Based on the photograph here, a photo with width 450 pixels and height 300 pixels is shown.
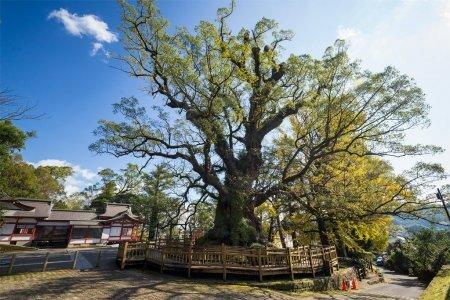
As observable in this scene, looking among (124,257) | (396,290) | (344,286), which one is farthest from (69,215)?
(396,290)

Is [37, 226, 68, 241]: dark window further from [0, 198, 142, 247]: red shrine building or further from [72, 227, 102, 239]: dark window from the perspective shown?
[72, 227, 102, 239]: dark window

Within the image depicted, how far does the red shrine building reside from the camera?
1188 inches

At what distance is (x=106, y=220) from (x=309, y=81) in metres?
31.0

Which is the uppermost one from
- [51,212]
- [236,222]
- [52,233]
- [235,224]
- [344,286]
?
[51,212]

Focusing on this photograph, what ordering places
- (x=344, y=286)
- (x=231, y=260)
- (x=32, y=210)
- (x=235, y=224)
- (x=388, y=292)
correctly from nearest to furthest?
(x=231, y=260), (x=344, y=286), (x=235, y=224), (x=388, y=292), (x=32, y=210)

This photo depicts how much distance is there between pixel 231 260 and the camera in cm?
1409

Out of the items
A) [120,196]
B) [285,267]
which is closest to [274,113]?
[285,267]

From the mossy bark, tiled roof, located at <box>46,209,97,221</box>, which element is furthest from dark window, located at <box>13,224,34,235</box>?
the mossy bark

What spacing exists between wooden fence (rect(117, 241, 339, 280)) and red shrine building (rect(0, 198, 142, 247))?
2198 centimetres

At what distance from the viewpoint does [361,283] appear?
65.9 feet

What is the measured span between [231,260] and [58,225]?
91.7 feet

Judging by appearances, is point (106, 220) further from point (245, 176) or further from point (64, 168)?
point (245, 176)

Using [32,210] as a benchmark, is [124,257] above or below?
below

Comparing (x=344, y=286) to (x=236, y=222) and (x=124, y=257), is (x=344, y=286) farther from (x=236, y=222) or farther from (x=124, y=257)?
(x=124, y=257)
